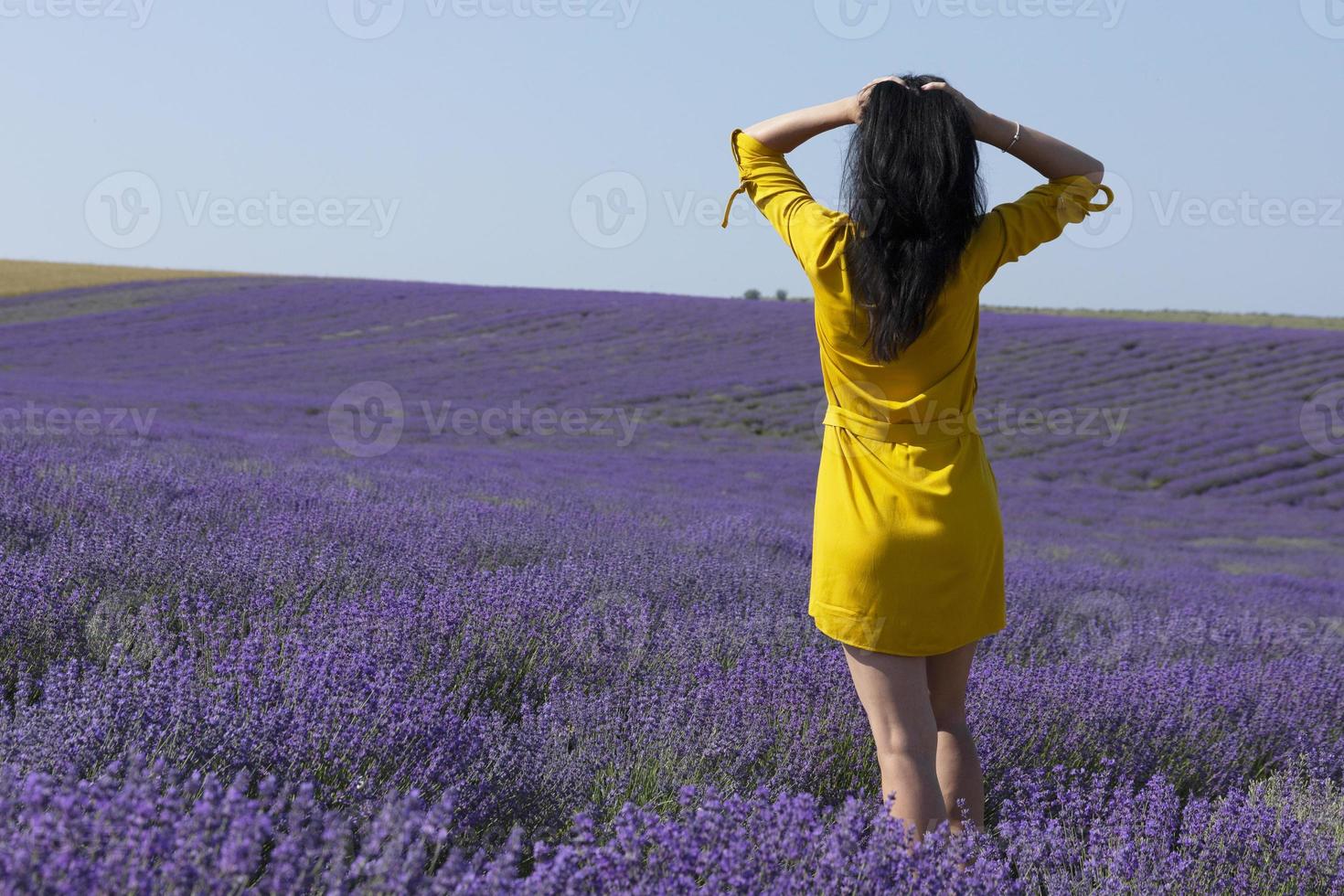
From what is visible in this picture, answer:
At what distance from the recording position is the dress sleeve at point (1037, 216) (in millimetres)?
1928

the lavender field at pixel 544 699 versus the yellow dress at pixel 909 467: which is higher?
the yellow dress at pixel 909 467

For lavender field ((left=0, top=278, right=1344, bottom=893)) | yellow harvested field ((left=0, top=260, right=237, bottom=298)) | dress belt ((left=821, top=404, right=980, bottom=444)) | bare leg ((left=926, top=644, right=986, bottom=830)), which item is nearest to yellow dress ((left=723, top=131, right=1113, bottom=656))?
dress belt ((left=821, top=404, right=980, bottom=444))

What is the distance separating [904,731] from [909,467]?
462 millimetres

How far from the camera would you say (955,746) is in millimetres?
2125

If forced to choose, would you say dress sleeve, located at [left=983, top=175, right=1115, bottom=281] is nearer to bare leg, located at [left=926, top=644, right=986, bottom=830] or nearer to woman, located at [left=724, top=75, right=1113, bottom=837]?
woman, located at [left=724, top=75, right=1113, bottom=837]

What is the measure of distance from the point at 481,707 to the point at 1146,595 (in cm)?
494

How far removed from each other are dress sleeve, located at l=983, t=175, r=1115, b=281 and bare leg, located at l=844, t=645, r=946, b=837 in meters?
0.70

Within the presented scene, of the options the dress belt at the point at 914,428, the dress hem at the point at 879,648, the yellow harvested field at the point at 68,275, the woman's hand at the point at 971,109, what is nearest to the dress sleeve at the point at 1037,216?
the woman's hand at the point at 971,109

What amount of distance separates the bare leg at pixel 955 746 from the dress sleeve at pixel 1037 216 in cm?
74

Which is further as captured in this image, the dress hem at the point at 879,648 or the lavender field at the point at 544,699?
the dress hem at the point at 879,648

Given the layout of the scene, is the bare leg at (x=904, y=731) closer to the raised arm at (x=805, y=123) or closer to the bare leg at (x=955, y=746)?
the bare leg at (x=955, y=746)

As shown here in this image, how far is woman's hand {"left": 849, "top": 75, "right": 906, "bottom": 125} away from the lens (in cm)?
191

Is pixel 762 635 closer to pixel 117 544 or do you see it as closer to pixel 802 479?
pixel 117 544

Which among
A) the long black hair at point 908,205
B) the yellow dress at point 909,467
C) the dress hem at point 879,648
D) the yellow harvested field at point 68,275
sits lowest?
the dress hem at point 879,648
